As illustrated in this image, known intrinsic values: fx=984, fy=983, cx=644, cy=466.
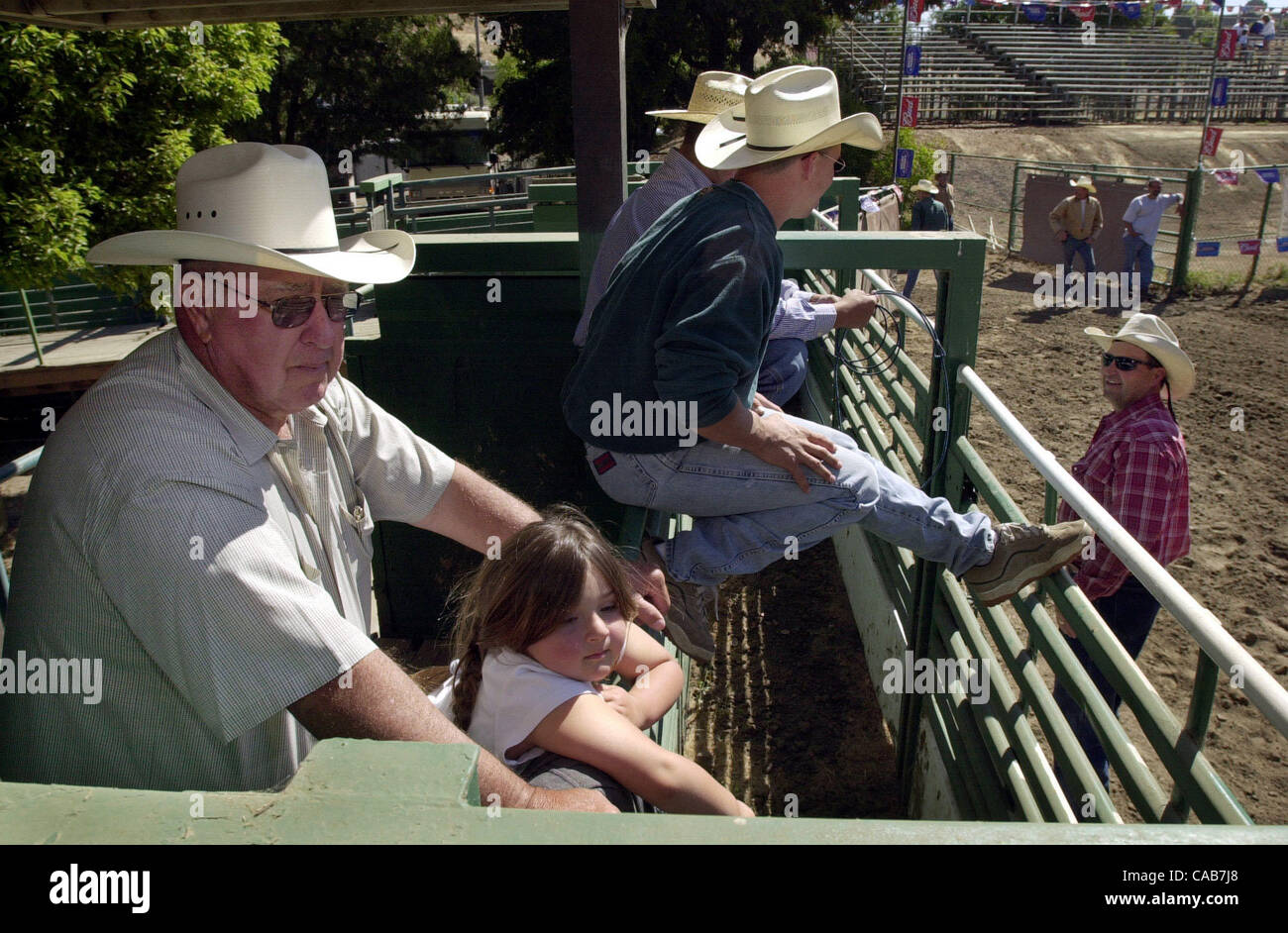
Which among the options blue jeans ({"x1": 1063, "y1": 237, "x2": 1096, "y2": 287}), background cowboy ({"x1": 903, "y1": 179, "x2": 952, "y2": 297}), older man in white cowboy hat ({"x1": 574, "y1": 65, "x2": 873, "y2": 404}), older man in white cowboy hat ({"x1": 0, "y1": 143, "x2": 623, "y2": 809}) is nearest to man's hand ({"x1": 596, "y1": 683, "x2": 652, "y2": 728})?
older man in white cowboy hat ({"x1": 0, "y1": 143, "x2": 623, "y2": 809})

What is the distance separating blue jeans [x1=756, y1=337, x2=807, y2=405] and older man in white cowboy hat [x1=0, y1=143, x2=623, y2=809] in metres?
2.49

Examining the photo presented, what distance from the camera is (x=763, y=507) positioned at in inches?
114

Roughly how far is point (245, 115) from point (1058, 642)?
24.8 ft

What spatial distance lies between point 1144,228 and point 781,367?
12.5 metres

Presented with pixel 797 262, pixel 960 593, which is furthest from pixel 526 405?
pixel 960 593

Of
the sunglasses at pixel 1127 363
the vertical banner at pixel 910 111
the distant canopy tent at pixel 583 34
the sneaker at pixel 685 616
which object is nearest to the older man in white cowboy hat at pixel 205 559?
the sneaker at pixel 685 616

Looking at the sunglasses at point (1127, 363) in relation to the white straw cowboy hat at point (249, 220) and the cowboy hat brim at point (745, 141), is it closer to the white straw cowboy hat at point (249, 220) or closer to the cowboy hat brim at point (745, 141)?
the cowboy hat brim at point (745, 141)

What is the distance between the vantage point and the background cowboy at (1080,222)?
14.7 metres

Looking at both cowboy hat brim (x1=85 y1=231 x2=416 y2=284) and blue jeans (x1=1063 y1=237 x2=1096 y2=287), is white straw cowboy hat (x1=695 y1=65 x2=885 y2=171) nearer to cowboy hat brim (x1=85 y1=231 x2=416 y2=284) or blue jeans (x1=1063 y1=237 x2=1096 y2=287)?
cowboy hat brim (x1=85 y1=231 x2=416 y2=284)

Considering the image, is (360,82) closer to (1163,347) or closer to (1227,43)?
(1227,43)

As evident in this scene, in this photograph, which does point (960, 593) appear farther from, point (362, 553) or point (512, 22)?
point (512, 22)

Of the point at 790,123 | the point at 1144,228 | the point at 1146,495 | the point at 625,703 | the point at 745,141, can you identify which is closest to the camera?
the point at 625,703

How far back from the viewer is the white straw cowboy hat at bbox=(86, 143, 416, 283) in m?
1.95

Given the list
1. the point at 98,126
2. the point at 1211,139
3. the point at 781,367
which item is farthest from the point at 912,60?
the point at 781,367
